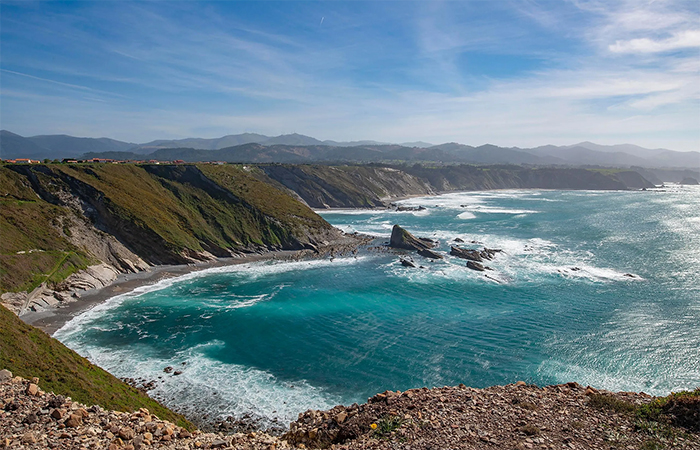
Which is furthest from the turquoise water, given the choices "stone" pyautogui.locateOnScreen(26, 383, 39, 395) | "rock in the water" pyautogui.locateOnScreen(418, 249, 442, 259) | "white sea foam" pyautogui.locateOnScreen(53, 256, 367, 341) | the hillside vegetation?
"stone" pyautogui.locateOnScreen(26, 383, 39, 395)

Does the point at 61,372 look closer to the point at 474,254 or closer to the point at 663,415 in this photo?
the point at 663,415

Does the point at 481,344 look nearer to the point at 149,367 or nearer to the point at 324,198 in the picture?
the point at 149,367

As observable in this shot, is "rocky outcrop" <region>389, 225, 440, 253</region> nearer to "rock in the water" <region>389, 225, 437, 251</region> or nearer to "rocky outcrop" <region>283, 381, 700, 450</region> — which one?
"rock in the water" <region>389, 225, 437, 251</region>

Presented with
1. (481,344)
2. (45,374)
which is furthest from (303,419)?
(481,344)

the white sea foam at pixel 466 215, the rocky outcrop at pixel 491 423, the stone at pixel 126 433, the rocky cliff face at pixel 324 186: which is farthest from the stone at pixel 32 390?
the rocky cliff face at pixel 324 186

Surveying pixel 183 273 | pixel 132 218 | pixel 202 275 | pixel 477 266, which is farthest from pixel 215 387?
pixel 132 218
